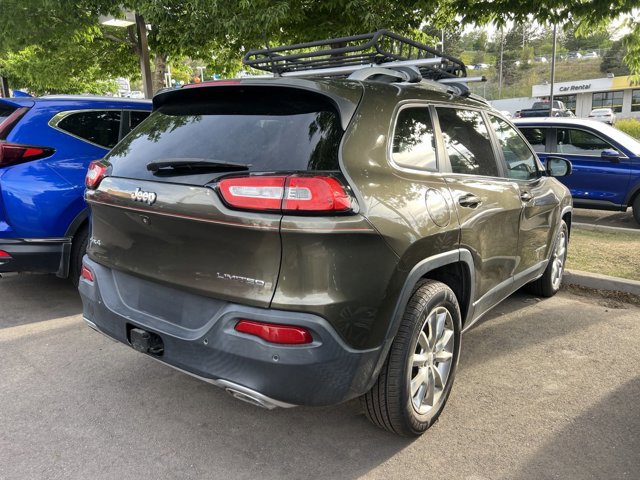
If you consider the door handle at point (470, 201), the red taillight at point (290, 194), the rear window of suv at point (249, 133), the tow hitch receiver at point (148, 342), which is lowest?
the tow hitch receiver at point (148, 342)

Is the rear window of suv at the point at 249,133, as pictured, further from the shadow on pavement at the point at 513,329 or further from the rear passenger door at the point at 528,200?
the shadow on pavement at the point at 513,329

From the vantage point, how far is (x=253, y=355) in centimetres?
228

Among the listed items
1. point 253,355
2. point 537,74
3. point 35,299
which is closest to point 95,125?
point 35,299

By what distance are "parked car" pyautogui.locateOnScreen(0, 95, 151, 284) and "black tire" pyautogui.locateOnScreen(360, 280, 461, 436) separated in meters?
3.09

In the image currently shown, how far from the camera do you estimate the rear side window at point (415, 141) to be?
9.10ft

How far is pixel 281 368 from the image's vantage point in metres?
2.26

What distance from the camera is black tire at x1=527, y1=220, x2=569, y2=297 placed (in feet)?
16.3

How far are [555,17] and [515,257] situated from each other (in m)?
5.60

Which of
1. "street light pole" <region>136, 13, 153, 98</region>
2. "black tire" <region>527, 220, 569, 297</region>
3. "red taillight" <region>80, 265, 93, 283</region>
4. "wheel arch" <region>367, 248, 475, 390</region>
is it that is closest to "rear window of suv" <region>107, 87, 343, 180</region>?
"red taillight" <region>80, 265, 93, 283</region>

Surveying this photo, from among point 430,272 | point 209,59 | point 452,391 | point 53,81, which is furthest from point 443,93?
point 53,81

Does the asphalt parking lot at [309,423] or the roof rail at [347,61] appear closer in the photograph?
the asphalt parking lot at [309,423]

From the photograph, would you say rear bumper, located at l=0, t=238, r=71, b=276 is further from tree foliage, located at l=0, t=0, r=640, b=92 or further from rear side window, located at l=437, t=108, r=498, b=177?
tree foliage, located at l=0, t=0, r=640, b=92

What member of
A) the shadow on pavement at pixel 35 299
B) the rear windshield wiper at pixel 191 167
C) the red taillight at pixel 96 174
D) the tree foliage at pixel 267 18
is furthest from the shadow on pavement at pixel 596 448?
the tree foliage at pixel 267 18

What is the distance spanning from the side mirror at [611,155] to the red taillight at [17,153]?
7.96m
